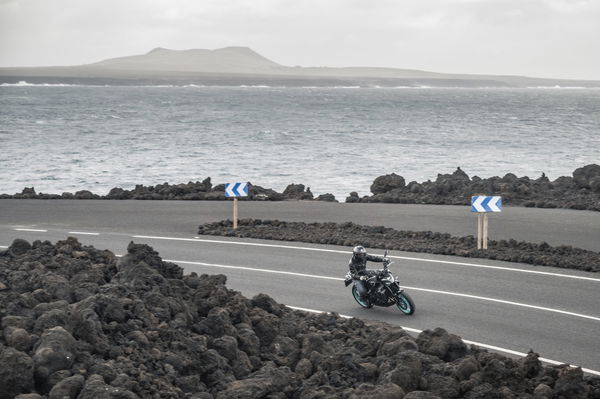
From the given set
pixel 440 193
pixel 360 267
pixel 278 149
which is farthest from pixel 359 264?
pixel 278 149

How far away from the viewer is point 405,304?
16.0 m

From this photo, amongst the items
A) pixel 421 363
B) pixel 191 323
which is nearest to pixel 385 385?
pixel 421 363

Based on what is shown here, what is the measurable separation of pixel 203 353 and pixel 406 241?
39.1 ft

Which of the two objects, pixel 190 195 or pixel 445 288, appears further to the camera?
pixel 190 195

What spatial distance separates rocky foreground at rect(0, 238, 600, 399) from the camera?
10.1 m

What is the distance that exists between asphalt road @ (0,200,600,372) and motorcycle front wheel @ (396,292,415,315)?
6.6 inches

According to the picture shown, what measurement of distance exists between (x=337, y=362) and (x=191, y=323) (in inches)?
90.8

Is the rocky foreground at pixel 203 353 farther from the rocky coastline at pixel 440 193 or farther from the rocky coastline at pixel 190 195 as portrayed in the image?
the rocky coastline at pixel 190 195

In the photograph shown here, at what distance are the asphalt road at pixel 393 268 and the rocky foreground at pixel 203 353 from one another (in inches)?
84.0

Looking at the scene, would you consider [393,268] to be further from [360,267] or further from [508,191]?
[508,191]

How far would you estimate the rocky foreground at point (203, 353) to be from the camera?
1005cm

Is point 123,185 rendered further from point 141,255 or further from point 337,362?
point 337,362

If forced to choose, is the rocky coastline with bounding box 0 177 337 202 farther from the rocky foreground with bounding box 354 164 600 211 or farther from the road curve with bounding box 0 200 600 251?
the rocky foreground with bounding box 354 164 600 211

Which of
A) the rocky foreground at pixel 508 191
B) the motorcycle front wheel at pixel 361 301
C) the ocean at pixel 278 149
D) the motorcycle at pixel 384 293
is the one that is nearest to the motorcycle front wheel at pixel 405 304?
the motorcycle at pixel 384 293
